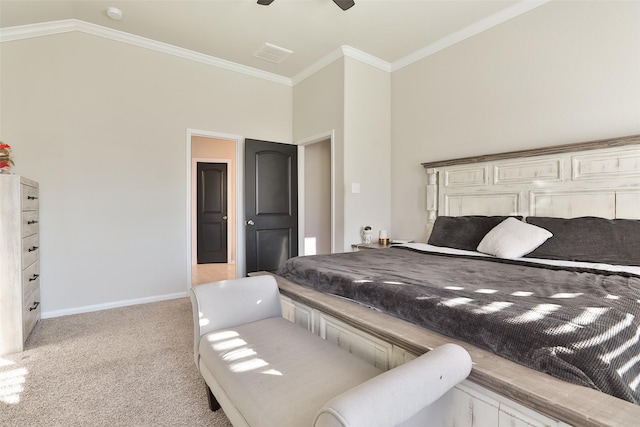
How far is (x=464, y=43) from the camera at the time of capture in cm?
328

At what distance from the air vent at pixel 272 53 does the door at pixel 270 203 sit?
1037 mm

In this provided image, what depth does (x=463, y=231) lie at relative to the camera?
2816 mm

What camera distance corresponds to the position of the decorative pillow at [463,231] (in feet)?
8.81

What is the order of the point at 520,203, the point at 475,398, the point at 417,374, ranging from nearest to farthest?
the point at 417,374
the point at 475,398
the point at 520,203

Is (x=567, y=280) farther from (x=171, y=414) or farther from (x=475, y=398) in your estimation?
(x=171, y=414)

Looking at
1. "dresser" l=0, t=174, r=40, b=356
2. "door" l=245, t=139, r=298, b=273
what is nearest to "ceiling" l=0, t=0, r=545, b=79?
"door" l=245, t=139, r=298, b=273

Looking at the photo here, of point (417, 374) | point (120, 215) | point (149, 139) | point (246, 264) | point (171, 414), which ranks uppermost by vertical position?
point (149, 139)

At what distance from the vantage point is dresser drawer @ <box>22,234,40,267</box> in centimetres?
243

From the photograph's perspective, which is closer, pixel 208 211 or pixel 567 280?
pixel 567 280

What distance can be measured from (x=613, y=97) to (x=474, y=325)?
246cm

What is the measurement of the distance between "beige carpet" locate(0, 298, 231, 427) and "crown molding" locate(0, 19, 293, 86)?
2.74m

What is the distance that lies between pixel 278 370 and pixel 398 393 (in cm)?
59

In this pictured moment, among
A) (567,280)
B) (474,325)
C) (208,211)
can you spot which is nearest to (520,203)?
(567,280)

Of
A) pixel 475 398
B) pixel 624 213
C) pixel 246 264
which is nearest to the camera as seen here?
pixel 475 398
